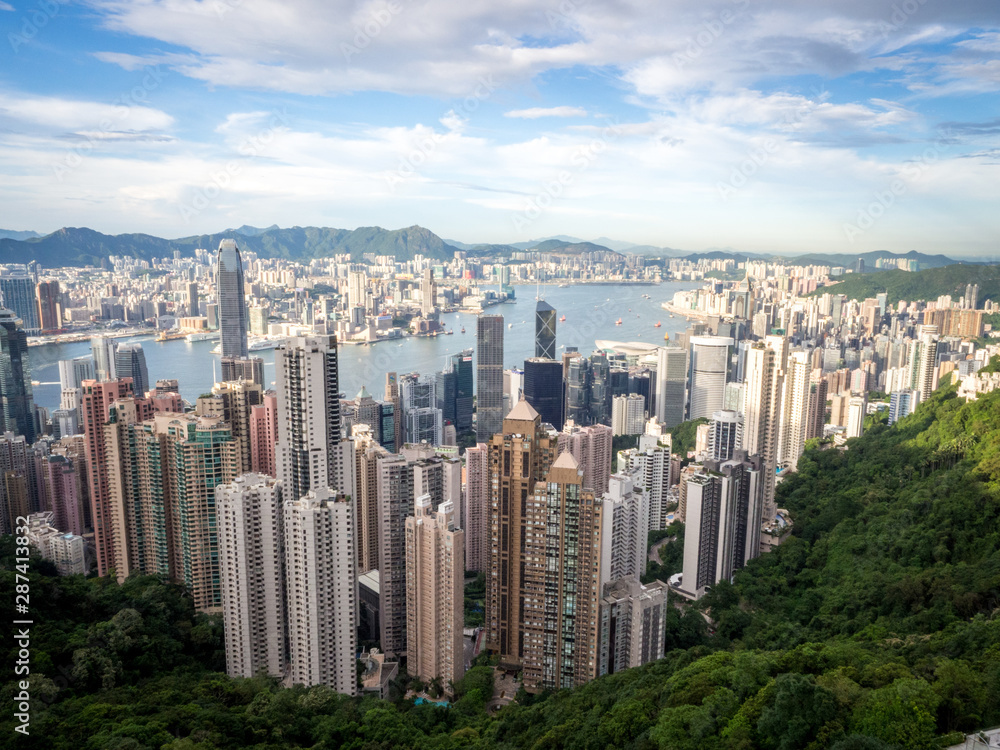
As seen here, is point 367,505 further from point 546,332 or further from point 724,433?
point 546,332

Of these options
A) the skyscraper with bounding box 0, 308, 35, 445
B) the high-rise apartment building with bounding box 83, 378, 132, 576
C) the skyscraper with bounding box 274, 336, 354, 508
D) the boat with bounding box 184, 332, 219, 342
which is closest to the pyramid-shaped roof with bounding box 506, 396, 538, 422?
the skyscraper with bounding box 274, 336, 354, 508

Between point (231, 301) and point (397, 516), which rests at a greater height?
point (231, 301)

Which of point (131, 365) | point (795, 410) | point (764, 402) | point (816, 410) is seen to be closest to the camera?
point (764, 402)

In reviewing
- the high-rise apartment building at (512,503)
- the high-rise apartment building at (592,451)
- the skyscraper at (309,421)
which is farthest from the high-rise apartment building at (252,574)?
the high-rise apartment building at (592,451)

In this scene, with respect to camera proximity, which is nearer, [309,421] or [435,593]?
[435,593]

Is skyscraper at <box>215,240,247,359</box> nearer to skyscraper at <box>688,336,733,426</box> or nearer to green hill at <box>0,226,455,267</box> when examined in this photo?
green hill at <box>0,226,455,267</box>

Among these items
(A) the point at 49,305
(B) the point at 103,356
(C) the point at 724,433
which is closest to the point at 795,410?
(C) the point at 724,433

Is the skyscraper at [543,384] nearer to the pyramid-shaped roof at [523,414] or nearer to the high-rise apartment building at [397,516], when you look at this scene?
→ the high-rise apartment building at [397,516]
